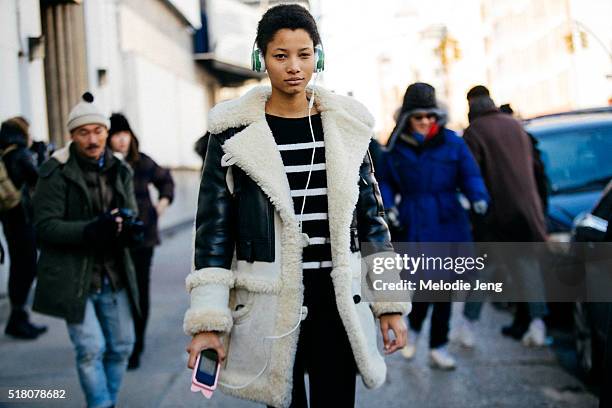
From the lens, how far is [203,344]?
2.56 m

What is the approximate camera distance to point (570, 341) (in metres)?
6.46

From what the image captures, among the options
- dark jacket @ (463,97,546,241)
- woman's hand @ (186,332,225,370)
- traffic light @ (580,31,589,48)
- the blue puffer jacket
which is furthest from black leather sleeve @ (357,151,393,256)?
traffic light @ (580,31,589,48)

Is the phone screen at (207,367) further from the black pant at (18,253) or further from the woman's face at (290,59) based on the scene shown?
the black pant at (18,253)

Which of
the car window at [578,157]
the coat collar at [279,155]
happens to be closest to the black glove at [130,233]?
the coat collar at [279,155]

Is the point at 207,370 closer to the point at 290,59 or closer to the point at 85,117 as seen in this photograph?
the point at 290,59

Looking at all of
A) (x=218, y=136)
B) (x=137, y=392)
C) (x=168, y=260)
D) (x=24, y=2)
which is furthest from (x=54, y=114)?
(x=218, y=136)

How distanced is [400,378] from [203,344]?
3.18 metres

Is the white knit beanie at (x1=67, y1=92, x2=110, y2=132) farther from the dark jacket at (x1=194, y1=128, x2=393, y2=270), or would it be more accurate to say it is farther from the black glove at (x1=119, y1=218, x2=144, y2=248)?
the dark jacket at (x1=194, y1=128, x2=393, y2=270)

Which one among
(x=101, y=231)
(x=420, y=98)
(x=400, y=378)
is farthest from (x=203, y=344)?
(x=420, y=98)

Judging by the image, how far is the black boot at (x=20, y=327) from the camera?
695 cm

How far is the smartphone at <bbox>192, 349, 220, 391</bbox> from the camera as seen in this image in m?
2.55

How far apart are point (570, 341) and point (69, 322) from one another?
4.06 meters

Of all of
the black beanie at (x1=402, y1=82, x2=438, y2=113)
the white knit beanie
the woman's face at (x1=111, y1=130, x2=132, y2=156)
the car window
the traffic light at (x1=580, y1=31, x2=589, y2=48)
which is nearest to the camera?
the white knit beanie

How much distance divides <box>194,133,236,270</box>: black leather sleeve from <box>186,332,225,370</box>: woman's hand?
0.22 metres
